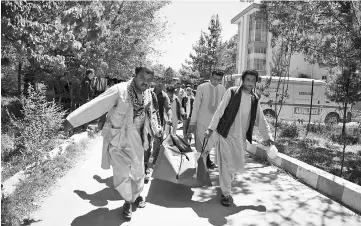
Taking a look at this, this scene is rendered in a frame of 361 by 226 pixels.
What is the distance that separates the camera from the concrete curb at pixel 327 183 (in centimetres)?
431

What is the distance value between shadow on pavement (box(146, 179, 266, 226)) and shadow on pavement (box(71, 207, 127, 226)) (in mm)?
659

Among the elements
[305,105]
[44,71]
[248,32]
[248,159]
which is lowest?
[248,159]

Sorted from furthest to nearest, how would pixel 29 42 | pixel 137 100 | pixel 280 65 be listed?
1. pixel 280 65
2. pixel 29 42
3. pixel 137 100

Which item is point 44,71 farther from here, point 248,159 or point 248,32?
point 248,32

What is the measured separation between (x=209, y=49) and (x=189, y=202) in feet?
107

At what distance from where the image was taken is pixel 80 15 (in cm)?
504

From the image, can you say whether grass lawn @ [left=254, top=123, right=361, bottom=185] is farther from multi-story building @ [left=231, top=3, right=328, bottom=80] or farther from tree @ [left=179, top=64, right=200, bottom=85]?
multi-story building @ [left=231, top=3, right=328, bottom=80]

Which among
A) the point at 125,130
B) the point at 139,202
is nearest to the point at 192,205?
the point at 139,202

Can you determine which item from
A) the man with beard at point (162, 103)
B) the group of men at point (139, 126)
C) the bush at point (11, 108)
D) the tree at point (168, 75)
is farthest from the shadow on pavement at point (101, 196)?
the bush at point (11, 108)

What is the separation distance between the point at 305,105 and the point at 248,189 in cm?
1112

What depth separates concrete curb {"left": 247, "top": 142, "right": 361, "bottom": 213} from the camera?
4312 millimetres

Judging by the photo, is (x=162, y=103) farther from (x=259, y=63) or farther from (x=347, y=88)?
(x=259, y=63)

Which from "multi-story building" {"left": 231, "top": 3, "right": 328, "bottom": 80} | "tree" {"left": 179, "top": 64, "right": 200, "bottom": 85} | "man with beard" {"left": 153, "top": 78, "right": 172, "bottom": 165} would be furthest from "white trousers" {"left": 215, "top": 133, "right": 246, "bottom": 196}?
"multi-story building" {"left": 231, "top": 3, "right": 328, "bottom": 80}

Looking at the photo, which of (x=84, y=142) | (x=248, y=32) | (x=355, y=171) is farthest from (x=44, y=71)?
(x=248, y=32)
